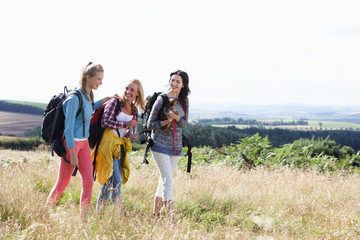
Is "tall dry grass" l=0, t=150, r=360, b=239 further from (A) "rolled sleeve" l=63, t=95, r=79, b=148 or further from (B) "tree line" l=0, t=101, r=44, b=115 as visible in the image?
(B) "tree line" l=0, t=101, r=44, b=115

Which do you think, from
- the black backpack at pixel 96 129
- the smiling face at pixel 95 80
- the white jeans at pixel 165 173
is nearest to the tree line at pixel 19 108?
the black backpack at pixel 96 129

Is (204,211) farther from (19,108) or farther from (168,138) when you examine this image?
(19,108)

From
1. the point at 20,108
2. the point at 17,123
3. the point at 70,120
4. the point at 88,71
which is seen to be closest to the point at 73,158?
the point at 70,120

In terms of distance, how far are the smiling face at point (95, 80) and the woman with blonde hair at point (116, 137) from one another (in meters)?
0.42

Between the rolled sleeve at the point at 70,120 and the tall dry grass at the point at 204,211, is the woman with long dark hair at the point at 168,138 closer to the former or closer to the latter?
the tall dry grass at the point at 204,211

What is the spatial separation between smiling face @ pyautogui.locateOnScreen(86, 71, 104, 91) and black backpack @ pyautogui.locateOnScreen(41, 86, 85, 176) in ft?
0.65

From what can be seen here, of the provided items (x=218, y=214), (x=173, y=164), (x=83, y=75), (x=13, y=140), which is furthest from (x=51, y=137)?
(x=13, y=140)

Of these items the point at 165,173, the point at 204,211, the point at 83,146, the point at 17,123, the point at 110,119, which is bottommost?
the point at 17,123

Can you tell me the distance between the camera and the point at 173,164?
4.29m

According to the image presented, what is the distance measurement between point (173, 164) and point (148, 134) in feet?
1.75

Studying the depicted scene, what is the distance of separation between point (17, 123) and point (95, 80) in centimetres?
8586

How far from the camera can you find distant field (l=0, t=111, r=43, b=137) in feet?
234

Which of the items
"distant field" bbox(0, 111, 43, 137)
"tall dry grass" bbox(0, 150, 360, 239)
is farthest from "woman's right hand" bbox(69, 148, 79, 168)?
"distant field" bbox(0, 111, 43, 137)

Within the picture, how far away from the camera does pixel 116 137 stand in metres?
4.02
